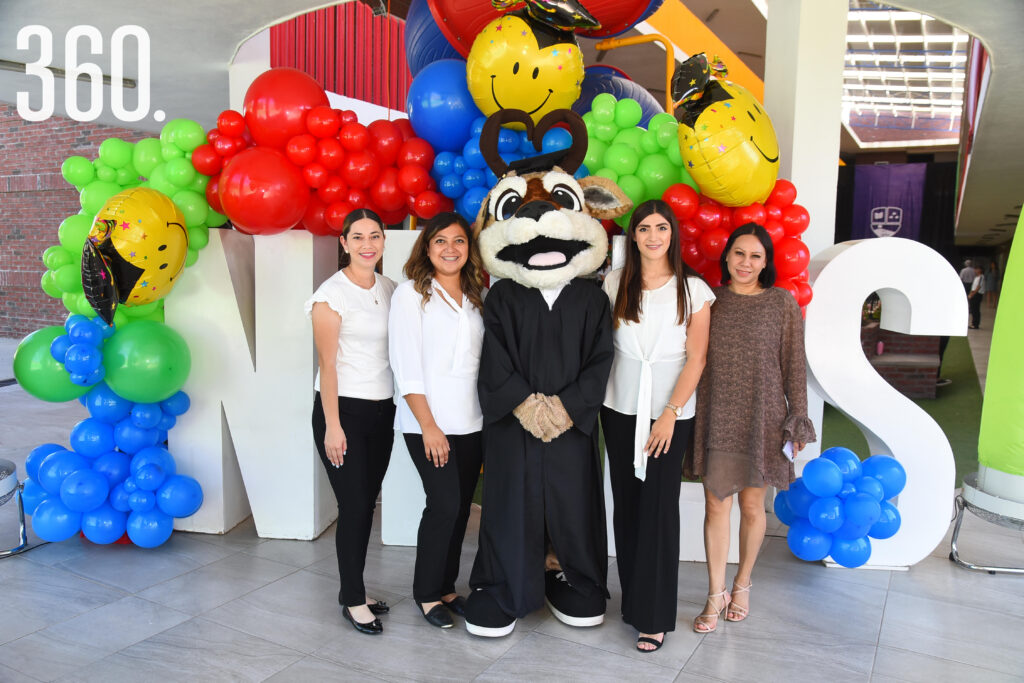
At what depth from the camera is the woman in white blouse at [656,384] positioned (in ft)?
7.81

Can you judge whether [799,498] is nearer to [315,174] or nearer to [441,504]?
[441,504]

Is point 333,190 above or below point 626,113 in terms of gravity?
below

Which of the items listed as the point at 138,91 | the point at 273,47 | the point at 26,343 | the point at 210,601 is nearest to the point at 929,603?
the point at 210,601

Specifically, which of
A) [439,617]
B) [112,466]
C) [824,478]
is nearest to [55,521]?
[112,466]

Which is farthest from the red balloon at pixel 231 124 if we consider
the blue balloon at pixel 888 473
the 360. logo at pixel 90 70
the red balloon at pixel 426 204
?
the blue balloon at pixel 888 473

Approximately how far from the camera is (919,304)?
299 cm

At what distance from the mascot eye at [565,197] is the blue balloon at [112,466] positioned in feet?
7.20

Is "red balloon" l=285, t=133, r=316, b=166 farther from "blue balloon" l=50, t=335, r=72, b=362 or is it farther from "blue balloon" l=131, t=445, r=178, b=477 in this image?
"blue balloon" l=131, t=445, r=178, b=477

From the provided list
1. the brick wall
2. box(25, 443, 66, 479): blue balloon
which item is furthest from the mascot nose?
the brick wall

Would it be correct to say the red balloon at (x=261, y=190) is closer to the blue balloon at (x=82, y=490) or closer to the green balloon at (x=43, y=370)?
the green balloon at (x=43, y=370)

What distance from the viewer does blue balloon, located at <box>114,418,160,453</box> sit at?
3168mm

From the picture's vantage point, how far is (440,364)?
2.43 meters

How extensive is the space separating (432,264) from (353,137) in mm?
853

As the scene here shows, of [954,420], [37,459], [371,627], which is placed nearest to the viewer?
[371,627]
